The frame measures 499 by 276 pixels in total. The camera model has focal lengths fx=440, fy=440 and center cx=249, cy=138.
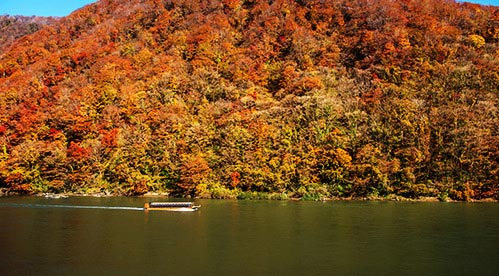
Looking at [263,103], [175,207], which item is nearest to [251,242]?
[175,207]

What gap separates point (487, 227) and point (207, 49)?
99322 millimetres

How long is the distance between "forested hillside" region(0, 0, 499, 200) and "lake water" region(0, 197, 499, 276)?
2303 centimetres

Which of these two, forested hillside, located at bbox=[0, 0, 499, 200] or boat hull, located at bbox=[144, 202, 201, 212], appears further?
forested hillside, located at bbox=[0, 0, 499, 200]

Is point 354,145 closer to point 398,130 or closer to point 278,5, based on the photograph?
point 398,130

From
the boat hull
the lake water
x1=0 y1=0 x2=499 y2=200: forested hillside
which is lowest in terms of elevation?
the lake water

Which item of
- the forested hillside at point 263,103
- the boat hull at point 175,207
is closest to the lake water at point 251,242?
the boat hull at point 175,207

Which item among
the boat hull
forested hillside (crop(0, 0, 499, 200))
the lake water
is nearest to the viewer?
the lake water

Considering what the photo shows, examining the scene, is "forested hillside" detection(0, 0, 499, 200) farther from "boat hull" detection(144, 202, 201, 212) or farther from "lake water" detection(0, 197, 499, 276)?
"lake water" detection(0, 197, 499, 276)

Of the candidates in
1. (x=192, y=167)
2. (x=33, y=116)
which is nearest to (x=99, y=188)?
(x=192, y=167)

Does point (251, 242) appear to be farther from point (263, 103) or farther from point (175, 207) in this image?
point (263, 103)

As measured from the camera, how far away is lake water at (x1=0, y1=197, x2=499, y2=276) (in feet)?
90.2

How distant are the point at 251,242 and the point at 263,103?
66327mm

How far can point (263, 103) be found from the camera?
99.2 m

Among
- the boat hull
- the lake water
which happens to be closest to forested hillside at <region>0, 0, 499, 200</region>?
the boat hull
